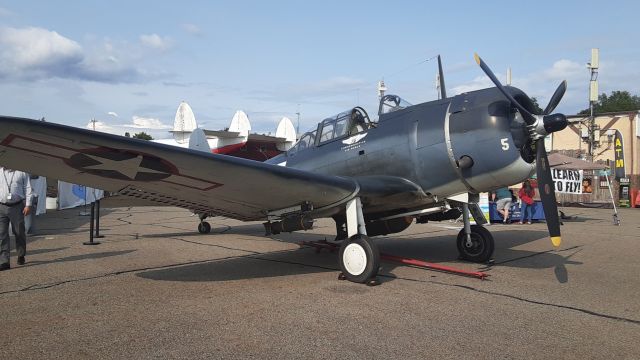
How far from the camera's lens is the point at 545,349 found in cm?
336

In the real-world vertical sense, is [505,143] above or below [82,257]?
above

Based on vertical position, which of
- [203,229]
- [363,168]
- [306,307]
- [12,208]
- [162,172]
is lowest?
[306,307]

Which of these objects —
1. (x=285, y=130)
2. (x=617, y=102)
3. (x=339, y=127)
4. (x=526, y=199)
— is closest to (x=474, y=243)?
(x=339, y=127)

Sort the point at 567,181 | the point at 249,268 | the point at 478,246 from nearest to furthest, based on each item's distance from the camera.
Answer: the point at 249,268 < the point at 478,246 < the point at 567,181

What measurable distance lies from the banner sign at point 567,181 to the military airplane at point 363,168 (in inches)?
506

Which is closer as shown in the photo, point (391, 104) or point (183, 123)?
point (391, 104)

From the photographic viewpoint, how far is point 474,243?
7.21m

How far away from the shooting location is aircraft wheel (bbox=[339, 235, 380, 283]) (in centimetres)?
551

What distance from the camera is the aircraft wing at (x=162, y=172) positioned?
156 inches

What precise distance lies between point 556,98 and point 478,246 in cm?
253

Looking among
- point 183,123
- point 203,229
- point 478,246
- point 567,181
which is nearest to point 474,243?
point 478,246

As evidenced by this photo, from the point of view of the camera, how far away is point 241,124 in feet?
131

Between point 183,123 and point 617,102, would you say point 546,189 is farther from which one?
point 617,102

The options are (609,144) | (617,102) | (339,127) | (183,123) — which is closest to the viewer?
(339,127)
